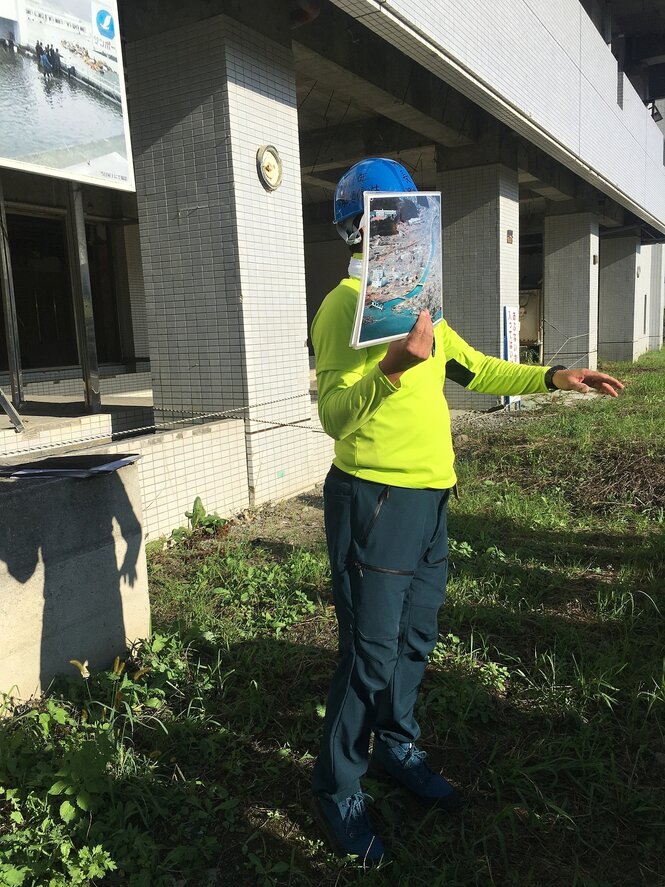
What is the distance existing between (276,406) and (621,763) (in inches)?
153

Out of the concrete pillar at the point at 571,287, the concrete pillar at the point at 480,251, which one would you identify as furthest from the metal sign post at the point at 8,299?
the concrete pillar at the point at 571,287

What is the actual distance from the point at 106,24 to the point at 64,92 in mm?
552

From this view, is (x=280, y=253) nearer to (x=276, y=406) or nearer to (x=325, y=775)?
(x=276, y=406)

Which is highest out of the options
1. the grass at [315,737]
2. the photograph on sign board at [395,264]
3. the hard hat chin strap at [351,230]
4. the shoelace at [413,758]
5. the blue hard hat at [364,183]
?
the blue hard hat at [364,183]

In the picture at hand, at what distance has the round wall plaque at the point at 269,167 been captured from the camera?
5.33 m

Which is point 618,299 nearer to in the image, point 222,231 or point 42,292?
point 42,292

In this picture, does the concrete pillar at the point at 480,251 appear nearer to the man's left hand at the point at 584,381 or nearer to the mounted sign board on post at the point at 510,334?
the mounted sign board on post at the point at 510,334

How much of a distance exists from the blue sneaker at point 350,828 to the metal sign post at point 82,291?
462cm

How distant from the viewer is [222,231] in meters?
5.23

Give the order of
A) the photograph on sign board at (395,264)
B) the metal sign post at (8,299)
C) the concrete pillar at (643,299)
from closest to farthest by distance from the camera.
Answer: the photograph on sign board at (395,264)
the metal sign post at (8,299)
the concrete pillar at (643,299)

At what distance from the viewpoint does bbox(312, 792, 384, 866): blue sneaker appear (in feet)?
6.49

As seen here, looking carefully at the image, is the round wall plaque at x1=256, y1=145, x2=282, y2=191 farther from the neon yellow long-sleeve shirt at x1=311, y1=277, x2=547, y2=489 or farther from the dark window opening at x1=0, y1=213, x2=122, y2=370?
the dark window opening at x1=0, y1=213, x2=122, y2=370

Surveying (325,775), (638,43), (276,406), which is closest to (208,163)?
(276,406)

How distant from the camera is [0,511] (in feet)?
8.50
